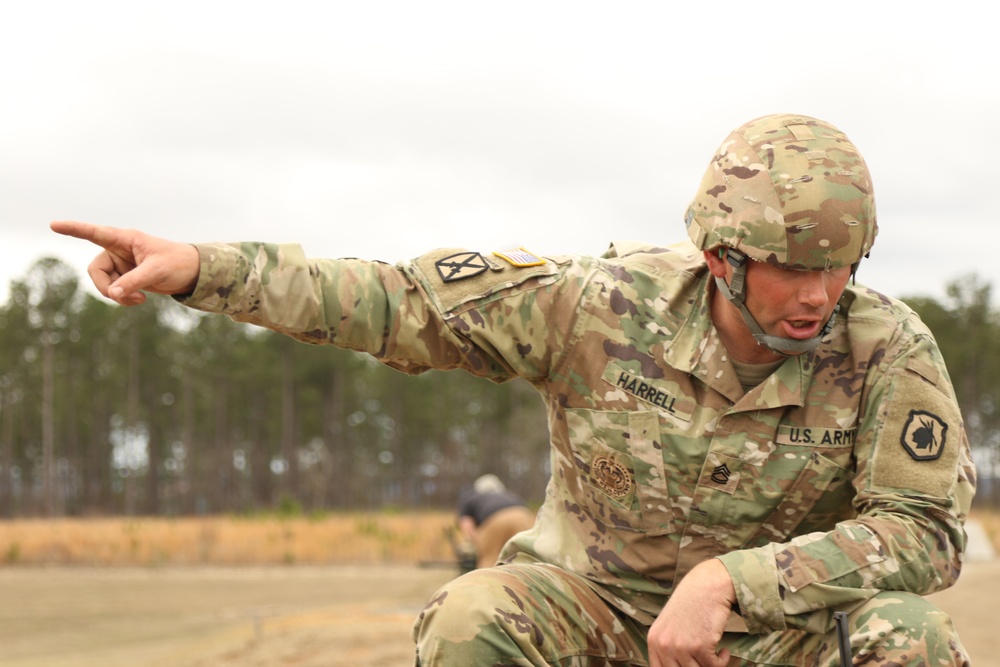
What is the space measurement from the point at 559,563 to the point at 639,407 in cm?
46

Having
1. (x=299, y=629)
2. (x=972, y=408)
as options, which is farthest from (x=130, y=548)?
(x=972, y=408)

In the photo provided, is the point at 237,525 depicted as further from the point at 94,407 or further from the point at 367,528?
the point at 94,407

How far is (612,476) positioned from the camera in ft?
9.84

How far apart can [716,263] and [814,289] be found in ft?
0.81

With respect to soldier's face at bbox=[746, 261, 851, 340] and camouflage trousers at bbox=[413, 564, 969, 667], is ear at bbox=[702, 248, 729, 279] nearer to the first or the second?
soldier's face at bbox=[746, 261, 851, 340]

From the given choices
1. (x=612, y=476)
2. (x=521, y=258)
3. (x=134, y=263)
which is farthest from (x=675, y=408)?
(x=134, y=263)

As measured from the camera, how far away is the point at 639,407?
296 centimetres

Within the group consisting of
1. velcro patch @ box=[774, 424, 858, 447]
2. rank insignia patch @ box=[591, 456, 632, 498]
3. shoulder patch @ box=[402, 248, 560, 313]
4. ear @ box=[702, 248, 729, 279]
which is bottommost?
rank insignia patch @ box=[591, 456, 632, 498]

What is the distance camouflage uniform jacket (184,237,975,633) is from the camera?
2691mm

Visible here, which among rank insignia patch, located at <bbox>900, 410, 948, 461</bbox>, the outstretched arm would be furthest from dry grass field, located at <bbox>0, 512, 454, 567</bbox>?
the outstretched arm

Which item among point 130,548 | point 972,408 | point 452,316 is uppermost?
point 452,316

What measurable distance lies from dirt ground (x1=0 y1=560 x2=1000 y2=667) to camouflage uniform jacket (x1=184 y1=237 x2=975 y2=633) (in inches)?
181

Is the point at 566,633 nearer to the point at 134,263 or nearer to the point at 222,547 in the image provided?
the point at 134,263

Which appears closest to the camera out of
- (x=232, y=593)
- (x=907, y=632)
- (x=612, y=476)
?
(x=907, y=632)
